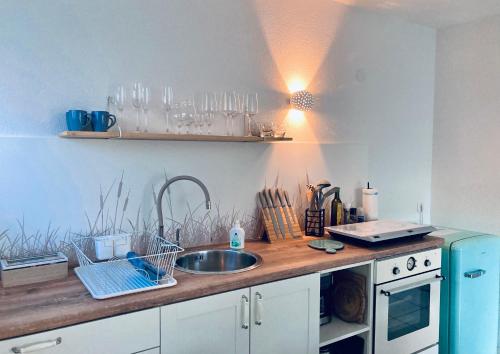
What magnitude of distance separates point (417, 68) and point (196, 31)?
2004 mm

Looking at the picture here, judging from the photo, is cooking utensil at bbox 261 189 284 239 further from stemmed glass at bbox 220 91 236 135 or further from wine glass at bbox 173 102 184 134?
wine glass at bbox 173 102 184 134

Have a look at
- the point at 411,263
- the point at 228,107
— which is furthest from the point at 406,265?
the point at 228,107

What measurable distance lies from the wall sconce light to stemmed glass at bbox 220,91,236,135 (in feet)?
1.44

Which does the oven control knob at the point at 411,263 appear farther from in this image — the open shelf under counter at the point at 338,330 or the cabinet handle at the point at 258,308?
the cabinet handle at the point at 258,308

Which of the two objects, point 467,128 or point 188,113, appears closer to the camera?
point 188,113

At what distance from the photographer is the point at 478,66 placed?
307 cm

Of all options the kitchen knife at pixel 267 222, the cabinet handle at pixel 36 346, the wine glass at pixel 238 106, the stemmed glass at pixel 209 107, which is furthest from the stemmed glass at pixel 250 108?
the cabinet handle at pixel 36 346

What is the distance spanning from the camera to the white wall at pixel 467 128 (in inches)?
118

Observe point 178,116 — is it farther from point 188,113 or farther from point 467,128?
point 467,128

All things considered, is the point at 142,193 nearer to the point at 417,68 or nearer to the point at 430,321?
the point at 430,321

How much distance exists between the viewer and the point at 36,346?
48.1 inches

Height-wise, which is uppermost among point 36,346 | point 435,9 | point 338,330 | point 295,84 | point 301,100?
point 435,9

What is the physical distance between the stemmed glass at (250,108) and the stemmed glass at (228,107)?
0.09 meters

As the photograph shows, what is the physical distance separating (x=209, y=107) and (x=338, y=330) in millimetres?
1412
